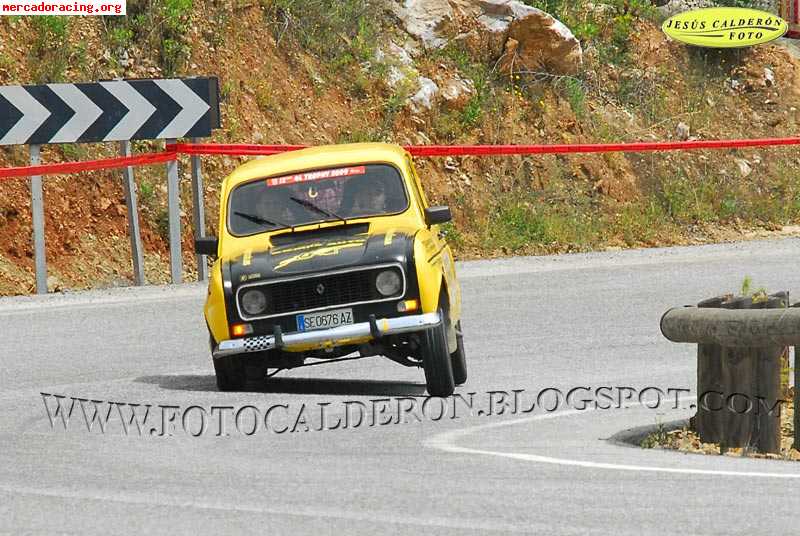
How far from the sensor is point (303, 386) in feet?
39.6

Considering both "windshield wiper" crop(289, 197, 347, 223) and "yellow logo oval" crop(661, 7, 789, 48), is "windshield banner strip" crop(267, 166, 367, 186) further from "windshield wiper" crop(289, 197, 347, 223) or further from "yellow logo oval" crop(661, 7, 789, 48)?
"yellow logo oval" crop(661, 7, 789, 48)

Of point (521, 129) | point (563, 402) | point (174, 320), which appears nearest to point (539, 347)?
point (563, 402)

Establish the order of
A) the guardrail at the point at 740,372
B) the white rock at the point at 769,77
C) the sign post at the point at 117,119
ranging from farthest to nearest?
1. the white rock at the point at 769,77
2. the sign post at the point at 117,119
3. the guardrail at the point at 740,372

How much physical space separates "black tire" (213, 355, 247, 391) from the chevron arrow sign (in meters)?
6.95

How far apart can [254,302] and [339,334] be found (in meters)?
0.68

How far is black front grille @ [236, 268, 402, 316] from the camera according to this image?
37.0 ft

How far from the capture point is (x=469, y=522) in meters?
6.71

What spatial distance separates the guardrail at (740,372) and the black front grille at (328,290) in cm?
265

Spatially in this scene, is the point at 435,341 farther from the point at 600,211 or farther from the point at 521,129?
the point at 521,129

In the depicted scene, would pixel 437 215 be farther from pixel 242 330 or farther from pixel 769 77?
pixel 769 77

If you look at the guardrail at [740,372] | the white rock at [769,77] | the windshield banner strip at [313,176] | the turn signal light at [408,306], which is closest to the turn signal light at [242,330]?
the turn signal light at [408,306]

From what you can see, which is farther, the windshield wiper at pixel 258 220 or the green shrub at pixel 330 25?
the green shrub at pixel 330 25

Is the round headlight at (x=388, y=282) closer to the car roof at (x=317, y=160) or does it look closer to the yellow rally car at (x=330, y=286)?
the yellow rally car at (x=330, y=286)

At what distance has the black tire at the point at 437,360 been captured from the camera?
36.3 ft
